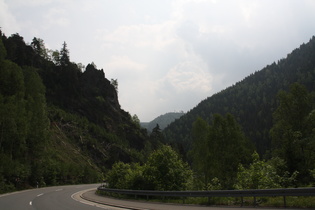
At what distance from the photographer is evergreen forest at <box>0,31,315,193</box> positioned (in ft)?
68.8

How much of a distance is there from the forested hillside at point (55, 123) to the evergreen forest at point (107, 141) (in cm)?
→ 17

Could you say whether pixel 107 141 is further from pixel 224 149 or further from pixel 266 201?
pixel 266 201

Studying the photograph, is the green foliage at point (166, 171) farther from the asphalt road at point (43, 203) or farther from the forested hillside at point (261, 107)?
the forested hillside at point (261, 107)

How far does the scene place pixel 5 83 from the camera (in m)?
43.6

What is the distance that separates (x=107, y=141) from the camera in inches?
3376

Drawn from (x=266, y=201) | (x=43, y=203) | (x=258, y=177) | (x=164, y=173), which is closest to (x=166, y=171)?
(x=164, y=173)

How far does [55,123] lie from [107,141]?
57.4ft

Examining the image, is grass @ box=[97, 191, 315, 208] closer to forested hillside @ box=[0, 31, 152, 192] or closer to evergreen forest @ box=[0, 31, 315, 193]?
evergreen forest @ box=[0, 31, 315, 193]

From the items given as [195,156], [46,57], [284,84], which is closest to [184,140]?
[284,84]

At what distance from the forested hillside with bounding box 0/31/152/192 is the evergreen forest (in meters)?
0.17

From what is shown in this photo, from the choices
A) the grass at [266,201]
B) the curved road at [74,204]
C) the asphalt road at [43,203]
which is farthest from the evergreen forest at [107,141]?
the asphalt road at [43,203]

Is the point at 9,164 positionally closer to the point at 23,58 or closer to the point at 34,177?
the point at 34,177

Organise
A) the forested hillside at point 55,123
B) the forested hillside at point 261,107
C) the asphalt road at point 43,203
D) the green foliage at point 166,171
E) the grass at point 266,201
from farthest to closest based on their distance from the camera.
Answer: the forested hillside at point 261,107 < the forested hillside at point 55,123 < the green foliage at point 166,171 < the asphalt road at point 43,203 < the grass at point 266,201

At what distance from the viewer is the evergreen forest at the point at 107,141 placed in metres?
21.0
